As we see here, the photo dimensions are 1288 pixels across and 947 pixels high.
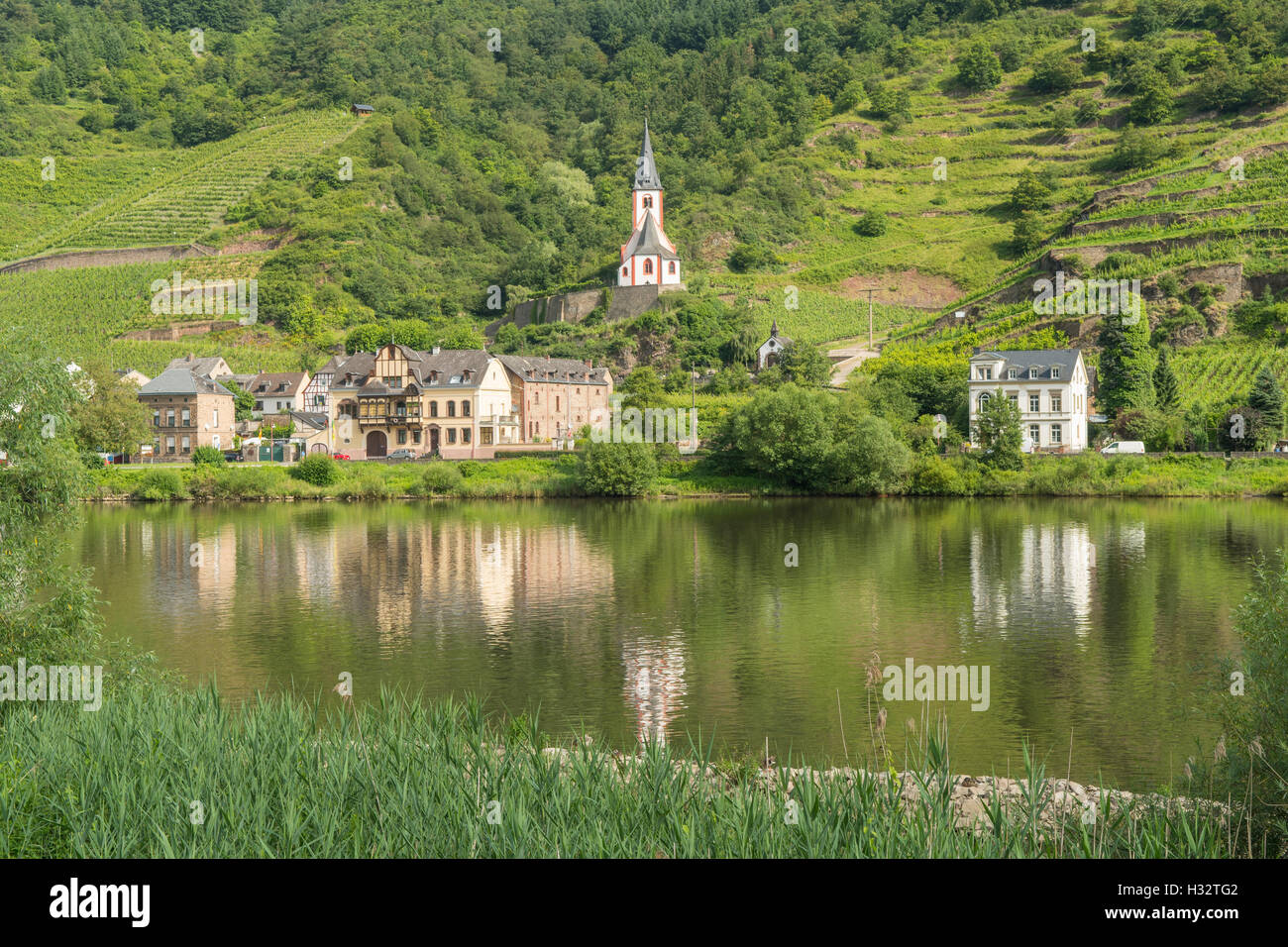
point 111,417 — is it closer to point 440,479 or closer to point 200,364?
point 200,364

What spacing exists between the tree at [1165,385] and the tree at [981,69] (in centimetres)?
8003

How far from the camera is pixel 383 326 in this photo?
327ft

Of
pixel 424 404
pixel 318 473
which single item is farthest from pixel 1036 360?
pixel 318 473

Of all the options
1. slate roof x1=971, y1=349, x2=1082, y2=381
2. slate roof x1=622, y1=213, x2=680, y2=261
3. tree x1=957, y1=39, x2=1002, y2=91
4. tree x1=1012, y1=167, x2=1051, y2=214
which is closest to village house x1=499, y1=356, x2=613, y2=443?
slate roof x1=622, y1=213, x2=680, y2=261

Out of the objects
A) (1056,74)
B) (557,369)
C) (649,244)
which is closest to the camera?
(557,369)

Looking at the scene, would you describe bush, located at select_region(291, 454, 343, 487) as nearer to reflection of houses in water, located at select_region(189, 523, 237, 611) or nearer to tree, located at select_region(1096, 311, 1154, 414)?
reflection of houses in water, located at select_region(189, 523, 237, 611)

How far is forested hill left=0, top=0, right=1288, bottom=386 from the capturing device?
106062mm

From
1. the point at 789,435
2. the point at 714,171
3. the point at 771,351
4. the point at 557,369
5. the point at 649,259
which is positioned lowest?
the point at 789,435

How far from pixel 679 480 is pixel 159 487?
2922 cm

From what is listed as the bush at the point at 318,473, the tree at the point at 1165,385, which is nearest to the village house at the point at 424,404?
the bush at the point at 318,473

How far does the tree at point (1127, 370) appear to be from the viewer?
2601 inches

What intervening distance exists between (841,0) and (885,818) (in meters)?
194

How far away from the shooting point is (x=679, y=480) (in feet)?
212
